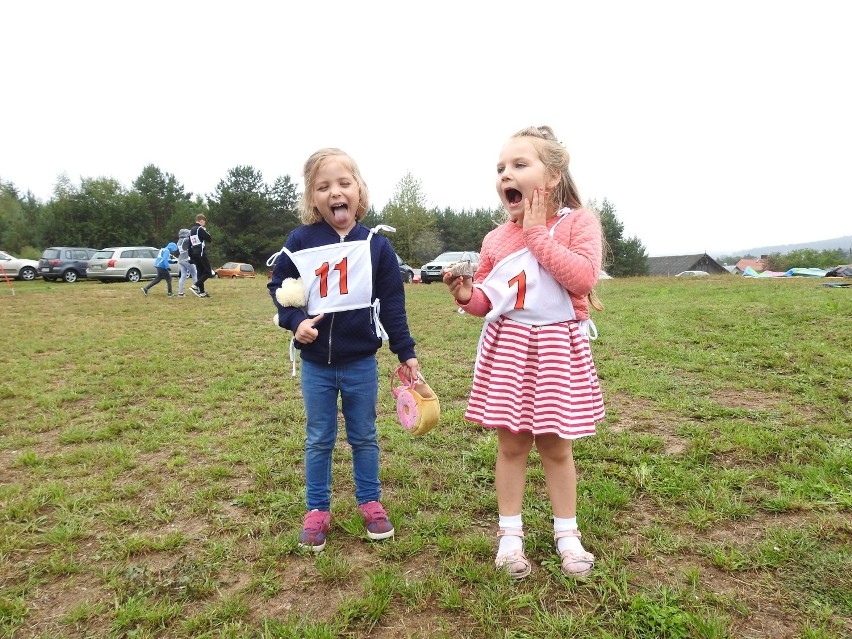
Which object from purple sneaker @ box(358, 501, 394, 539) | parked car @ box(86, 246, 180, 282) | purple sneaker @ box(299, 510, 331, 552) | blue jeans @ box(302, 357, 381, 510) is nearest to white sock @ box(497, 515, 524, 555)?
purple sneaker @ box(358, 501, 394, 539)

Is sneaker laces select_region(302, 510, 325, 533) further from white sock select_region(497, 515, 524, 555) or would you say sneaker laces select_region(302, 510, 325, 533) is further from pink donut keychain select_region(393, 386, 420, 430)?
white sock select_region(497, 515, 524, 555)

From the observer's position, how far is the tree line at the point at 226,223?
4588 centimetres

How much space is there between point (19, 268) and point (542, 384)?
26.0 metres

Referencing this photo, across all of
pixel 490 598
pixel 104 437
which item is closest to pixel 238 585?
pixel 490 598

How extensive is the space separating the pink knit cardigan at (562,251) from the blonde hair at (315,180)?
640 millimetres

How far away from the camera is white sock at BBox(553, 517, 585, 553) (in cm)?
218

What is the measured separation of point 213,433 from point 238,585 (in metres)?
1.96

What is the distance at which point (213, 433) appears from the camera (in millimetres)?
3926

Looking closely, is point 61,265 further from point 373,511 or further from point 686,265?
point 686,265

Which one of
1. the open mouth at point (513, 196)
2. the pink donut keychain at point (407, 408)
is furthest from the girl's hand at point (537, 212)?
the pink donut keychain at point (407, 408)

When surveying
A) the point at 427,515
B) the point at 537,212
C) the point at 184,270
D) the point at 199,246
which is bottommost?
the point at 427,515

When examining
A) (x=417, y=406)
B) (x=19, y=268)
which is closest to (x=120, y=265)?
(x=19, y=268)

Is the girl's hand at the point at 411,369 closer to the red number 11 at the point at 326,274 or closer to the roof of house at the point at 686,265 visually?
the red number 11 at the point at 326,274

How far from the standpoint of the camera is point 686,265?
65.1 meters
